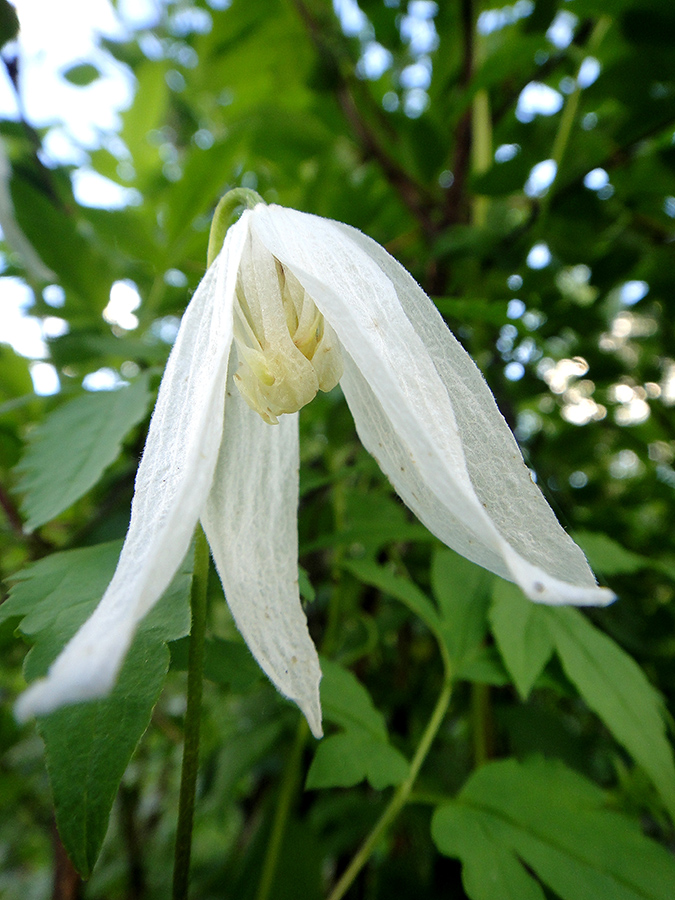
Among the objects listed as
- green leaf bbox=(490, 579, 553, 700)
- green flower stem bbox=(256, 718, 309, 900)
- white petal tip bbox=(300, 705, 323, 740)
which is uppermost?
white petal tip bbox=(300, 705, 323, 740)

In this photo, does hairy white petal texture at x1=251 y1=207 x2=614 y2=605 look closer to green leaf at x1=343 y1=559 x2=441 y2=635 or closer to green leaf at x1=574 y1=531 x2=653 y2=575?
green leaf at x1=343 y1=559 x2=441 y2=635

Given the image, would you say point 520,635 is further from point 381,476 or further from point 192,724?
point 381,476

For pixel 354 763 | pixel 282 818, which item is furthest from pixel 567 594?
pixel 282 818

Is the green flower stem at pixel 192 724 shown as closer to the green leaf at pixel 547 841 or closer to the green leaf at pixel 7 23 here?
the green leaf at pixel 547 841

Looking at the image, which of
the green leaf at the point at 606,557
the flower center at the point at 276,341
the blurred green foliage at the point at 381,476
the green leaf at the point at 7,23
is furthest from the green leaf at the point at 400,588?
the green leaf at the point at 7,23

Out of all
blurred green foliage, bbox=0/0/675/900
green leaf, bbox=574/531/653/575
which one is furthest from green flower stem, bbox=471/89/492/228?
green leaf, bbox=574/531/653/575

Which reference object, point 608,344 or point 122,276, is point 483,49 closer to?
point 608,344
